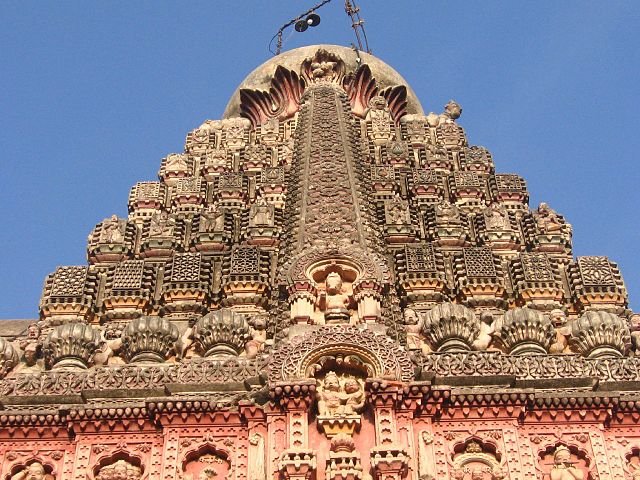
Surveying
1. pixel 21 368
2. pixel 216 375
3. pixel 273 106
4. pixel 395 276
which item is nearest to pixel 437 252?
pixel 395 276

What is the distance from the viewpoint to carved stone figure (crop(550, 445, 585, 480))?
46.3 feet

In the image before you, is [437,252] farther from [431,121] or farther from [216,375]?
[431,121]

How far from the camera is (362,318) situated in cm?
1573

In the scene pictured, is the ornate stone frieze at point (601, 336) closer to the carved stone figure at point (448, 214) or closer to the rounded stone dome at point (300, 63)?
the carved stone figure at point (448, 214)

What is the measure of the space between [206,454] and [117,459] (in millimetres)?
1233

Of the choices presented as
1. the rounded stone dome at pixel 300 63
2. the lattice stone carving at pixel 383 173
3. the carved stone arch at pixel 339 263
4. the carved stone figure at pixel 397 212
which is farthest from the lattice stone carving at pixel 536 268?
the rounded stone dome at pixel 300 63

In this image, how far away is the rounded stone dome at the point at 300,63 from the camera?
2838cm

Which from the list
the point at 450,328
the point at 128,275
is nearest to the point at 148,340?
the point at 128,275

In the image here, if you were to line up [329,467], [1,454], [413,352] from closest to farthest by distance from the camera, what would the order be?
[329,467], [1,454], [413,352]

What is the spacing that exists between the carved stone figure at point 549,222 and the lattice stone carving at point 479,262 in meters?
1.82

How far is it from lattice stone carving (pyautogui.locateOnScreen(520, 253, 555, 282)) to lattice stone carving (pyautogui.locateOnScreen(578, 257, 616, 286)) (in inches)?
22.5

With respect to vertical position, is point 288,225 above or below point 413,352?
above

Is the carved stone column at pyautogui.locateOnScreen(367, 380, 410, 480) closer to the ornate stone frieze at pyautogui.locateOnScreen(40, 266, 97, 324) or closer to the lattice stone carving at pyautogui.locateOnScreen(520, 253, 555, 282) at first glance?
the lattice stone carving at pyautogui.locateOnScreen(520, 253, 555, 282)

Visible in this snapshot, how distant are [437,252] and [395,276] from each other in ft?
3.43
